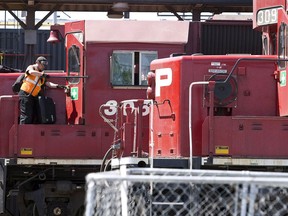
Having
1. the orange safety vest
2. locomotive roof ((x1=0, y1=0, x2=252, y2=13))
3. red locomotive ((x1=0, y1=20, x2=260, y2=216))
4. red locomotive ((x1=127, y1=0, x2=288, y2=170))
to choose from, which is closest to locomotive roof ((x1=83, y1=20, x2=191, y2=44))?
red locomotive ((x1=0, y1=20, x2=260, y2=216))

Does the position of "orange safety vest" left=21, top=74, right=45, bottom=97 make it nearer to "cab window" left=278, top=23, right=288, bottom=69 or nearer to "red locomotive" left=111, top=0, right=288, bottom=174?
"red locomotive" left=111, top=0, right=288, bottom=174

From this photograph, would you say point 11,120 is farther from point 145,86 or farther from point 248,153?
point 248,153

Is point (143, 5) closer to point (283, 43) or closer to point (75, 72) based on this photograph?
point (75, 72)

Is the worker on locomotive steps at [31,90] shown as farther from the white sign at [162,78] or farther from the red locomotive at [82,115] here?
the white sign at [162,78]

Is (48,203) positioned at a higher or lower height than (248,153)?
lower

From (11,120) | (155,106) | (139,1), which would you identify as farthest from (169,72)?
(139,1)

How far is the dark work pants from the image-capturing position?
14914 millimetres

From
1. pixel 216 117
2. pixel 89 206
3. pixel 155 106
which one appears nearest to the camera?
pixel 89 206

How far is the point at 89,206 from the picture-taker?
572cm

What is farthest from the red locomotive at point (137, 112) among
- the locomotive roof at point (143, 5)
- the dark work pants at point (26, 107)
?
the locomotive roof at point (143, 5)

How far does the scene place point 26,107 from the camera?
1492 centimetres

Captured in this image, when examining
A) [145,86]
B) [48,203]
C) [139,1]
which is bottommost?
[48,203]

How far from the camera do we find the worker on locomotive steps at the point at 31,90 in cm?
1492

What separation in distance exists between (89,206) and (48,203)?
9.50 m
